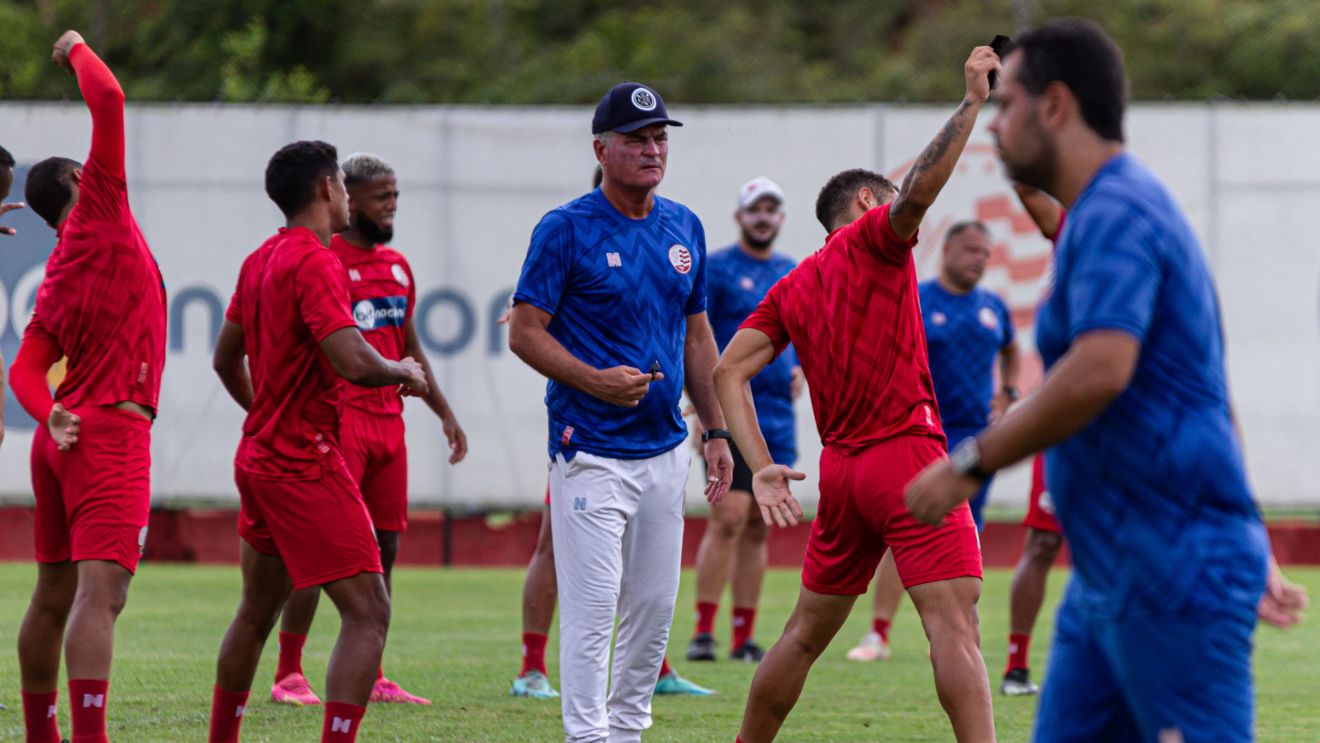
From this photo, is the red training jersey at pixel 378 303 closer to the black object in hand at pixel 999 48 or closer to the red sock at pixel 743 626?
the red sock at pixel 743 626

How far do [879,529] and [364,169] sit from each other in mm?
3488

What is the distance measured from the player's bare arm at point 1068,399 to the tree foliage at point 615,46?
19311mm

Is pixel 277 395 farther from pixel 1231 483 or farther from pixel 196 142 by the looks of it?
pixel 196 142

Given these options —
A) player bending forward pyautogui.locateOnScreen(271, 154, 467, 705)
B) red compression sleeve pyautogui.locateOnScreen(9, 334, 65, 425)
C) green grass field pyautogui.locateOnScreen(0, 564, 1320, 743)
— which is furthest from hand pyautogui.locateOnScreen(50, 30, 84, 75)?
green grass field pyautogui.locateOnScreen(0, 564, 1320, 743)

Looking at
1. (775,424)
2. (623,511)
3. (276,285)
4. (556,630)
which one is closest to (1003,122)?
(623,511)

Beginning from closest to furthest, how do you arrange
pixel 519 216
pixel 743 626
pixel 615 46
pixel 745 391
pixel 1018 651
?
pixel 745 391
pixel 1018 651
pixel 743 626
pixel 519 216
pixel 615 46

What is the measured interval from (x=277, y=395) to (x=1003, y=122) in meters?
2.86

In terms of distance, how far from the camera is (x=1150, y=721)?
2723 mm

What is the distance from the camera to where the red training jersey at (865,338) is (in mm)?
4617

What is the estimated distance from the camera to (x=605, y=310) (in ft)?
16.1

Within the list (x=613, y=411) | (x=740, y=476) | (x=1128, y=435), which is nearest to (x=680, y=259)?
(x=613, y=411)

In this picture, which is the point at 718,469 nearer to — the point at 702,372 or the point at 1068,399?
the point at 702,372

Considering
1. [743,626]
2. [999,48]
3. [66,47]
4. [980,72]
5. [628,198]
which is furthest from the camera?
[743,626]

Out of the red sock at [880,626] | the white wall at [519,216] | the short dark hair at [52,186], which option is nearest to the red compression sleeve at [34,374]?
the short dark hair at [52,186]
